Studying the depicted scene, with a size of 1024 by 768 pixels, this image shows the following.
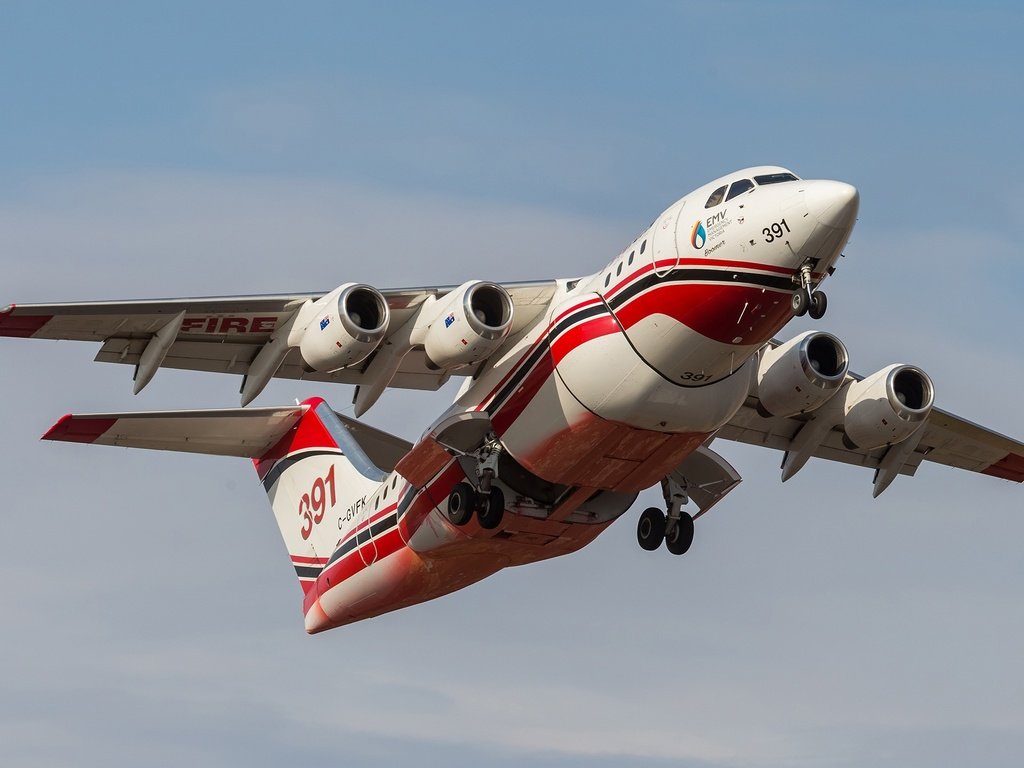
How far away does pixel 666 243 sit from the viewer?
14.7 m

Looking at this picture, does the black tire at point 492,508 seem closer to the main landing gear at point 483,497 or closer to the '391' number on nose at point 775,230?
the main landing gear at point 483,497

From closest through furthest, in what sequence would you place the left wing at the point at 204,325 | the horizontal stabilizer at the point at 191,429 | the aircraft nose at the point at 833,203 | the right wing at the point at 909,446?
the aircraft nose at the point at 833,203 < the left wing at the point at 204,325 < the horizontal stabilizer at the point at 191,429 < the right wing at the point at 909,446

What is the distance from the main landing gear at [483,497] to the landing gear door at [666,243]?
2.60 metres

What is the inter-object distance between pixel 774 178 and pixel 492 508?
4.27 m

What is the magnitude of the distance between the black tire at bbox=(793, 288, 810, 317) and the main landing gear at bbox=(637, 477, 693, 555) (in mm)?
4133

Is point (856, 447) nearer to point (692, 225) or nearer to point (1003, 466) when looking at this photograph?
point (1003, 466)

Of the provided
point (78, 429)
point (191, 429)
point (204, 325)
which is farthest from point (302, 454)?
point (204, 325)

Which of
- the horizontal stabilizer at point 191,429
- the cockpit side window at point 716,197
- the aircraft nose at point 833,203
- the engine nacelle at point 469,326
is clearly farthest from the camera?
the horizontal stabilizer at point 191,429

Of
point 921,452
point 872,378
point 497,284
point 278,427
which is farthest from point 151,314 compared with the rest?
point 921,452

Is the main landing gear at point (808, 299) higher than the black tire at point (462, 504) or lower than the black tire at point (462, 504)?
higher

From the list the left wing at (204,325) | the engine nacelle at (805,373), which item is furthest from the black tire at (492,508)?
the engine nacelle at (805,373)

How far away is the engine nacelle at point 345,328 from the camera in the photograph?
14.9 metres

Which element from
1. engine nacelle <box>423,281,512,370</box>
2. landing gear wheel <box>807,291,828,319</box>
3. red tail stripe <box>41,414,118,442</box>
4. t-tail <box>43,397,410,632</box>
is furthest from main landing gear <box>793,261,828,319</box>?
red tail stripe <box>41,414,118,442</box>

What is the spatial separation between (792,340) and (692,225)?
2.86 metres
